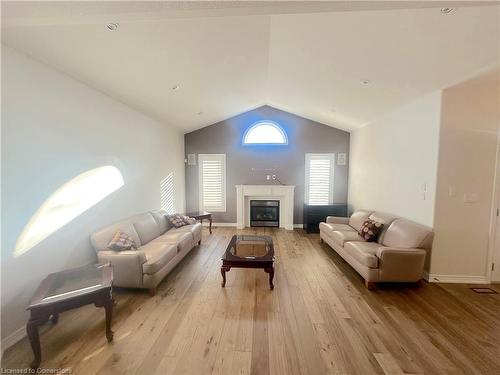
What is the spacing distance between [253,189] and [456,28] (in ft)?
16.0

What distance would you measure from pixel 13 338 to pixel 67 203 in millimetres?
1312

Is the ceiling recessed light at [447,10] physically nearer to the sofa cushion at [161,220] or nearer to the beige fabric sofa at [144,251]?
the beige fabric sofa at [144,251]

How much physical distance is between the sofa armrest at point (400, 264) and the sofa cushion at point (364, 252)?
101mm

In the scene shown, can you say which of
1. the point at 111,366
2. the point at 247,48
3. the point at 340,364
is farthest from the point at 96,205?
the point at 340,364

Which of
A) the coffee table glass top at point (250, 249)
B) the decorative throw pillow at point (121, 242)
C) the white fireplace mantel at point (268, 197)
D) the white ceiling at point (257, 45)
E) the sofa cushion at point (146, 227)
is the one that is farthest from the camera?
the white fireplace mantel at point (268, 197)

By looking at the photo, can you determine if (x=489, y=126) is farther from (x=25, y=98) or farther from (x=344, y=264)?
(x=25, y=98)

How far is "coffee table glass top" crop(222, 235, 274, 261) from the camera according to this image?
315 cm

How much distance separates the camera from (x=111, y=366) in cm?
183

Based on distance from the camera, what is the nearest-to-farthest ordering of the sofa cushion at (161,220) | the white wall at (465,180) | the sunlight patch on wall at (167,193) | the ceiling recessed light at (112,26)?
1. the ceiling recessed light at (112,26)
2. the white wall at (465,180)
3. the sofa cushion at (161,220)
4. the sunlight patch on wall at (167,193)

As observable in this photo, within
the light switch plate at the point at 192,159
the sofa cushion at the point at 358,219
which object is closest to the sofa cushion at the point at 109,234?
the light switch plate at the point at 192,159

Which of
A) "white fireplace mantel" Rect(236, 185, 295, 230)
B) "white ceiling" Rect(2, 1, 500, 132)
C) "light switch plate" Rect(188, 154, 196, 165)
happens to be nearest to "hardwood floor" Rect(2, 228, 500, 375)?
"white ceiling" Rect(2, 1, 500, 132)

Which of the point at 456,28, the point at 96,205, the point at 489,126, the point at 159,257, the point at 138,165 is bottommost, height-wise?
the point at 159,257

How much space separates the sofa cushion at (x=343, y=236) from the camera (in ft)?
12.9

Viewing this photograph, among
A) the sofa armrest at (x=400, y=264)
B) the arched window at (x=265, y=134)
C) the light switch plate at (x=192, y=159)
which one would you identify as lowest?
the sofa armrest at (x=400, y=264)
